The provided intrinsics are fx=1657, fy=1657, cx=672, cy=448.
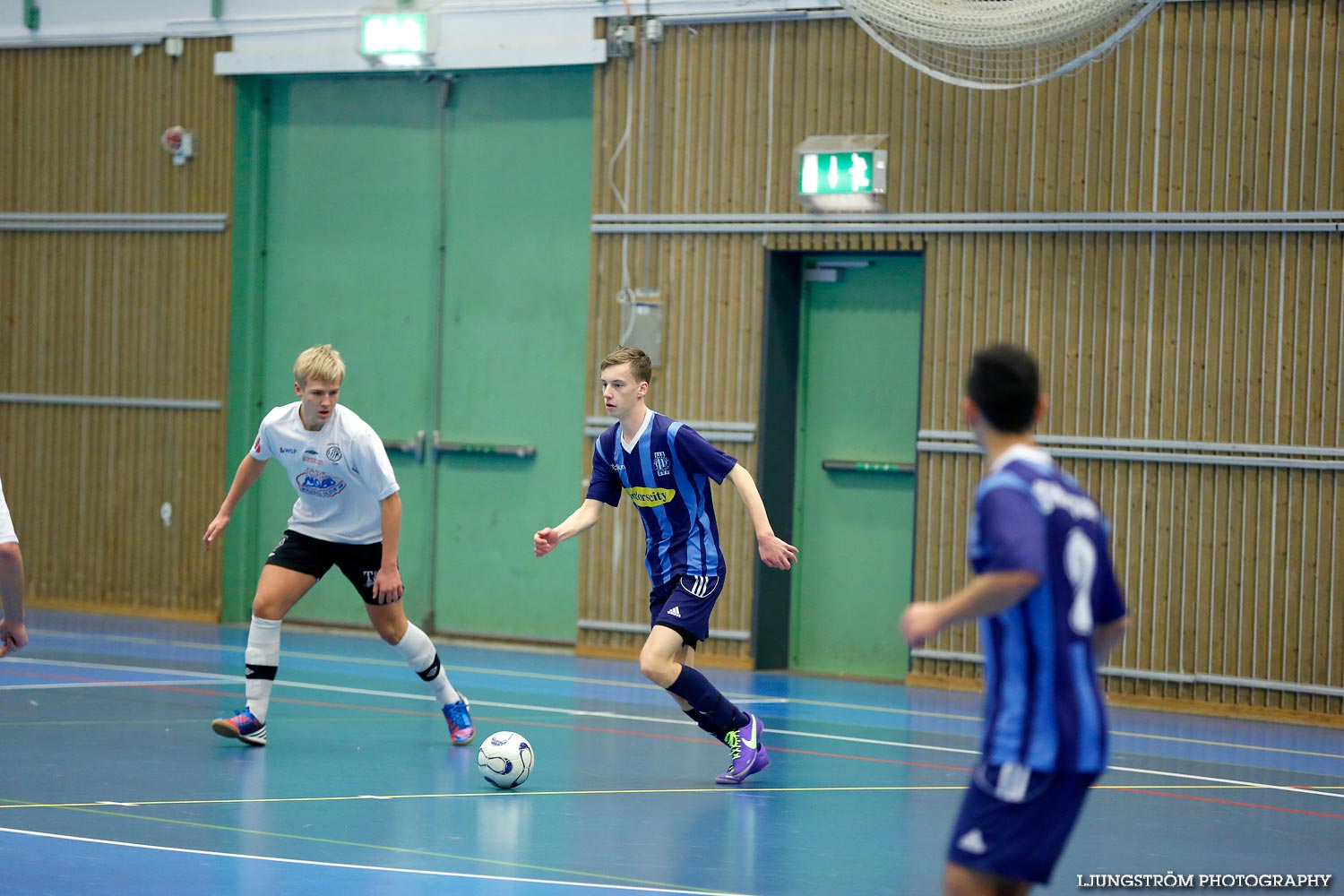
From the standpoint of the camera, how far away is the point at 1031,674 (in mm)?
3703

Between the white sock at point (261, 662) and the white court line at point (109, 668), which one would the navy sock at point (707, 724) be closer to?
the white sock at point (261, 662)

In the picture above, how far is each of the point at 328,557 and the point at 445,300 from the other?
6.24 metres

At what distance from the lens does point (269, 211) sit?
596 inches

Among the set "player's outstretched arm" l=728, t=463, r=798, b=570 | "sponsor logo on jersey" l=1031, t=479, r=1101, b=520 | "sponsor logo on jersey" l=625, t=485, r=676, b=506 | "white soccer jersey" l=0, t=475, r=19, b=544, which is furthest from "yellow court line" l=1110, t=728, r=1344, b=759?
"white soccer jersey" l=0, t=475, r=19, b=544

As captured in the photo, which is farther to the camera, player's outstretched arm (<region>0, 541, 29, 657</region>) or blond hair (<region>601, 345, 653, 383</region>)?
blond hair (<region>601, 345, 653, 383</region>)

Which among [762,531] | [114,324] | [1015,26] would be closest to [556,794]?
[762,531]

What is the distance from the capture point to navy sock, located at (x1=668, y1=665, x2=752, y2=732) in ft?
25.3

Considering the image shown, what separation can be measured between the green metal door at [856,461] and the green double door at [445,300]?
6.61ft

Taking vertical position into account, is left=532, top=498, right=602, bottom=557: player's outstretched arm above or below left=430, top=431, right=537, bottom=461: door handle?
below

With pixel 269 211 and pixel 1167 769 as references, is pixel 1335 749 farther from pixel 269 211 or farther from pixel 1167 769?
pixel 269 211

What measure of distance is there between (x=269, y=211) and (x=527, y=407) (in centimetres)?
320

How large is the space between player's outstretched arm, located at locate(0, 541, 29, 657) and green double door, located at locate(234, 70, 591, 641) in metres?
8.34

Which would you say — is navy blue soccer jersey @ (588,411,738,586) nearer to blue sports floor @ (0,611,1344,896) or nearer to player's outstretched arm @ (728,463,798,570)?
player's outstretched arm @ (728,463,798,570)

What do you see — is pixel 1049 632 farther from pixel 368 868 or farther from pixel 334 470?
pixel 334 470
